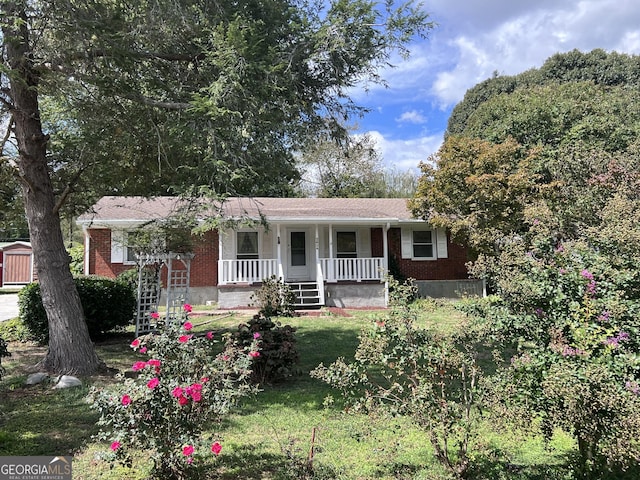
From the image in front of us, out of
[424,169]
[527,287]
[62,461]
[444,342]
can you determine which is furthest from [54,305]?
[424,169]

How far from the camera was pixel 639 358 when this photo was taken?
260 cm

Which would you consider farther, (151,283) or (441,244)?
(441,244)

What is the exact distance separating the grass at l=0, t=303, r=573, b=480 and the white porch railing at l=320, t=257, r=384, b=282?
864cm

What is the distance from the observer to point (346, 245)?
56.3ft

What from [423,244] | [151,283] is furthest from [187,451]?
[423,244]

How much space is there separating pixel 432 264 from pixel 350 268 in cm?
412

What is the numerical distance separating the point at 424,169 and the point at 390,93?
8.73m

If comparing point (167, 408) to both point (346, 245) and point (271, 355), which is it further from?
point (346, 245)

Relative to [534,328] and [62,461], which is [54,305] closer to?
[62,461]

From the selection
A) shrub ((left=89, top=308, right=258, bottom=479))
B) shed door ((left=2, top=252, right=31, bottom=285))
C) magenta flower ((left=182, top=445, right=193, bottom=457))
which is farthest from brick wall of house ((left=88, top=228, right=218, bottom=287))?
magenta flower ((left=182, top=445, right=193, bottom=457))

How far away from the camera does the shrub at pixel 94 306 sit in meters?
8.70

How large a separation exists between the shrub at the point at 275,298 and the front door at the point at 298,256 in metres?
2.52

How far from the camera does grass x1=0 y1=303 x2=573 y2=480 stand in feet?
11.2

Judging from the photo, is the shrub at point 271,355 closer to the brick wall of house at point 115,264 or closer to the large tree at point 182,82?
the large tree at point 182,82
